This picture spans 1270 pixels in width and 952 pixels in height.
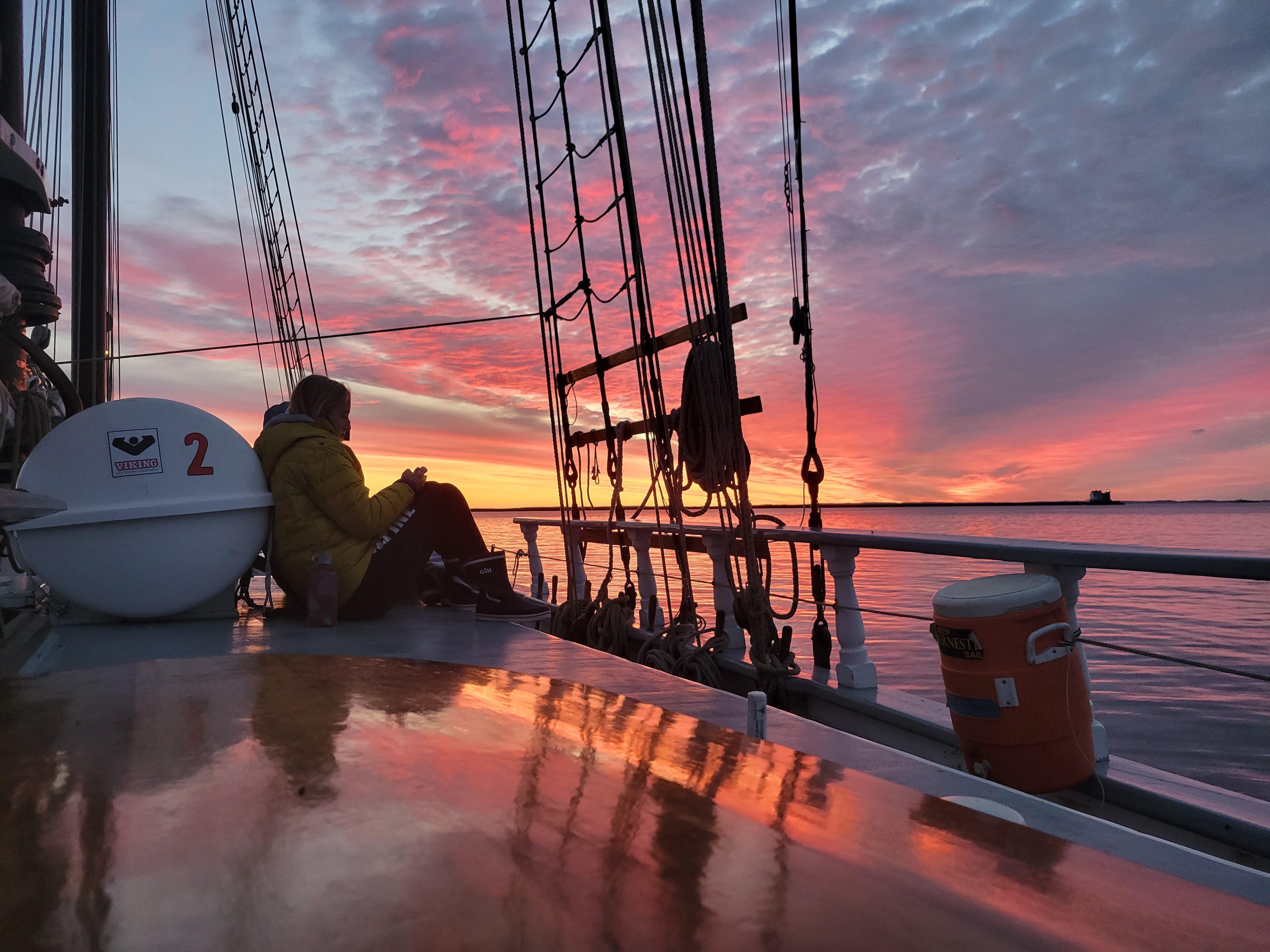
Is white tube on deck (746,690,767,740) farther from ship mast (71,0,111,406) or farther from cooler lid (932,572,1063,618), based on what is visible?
ship mast (71,0,111,406)

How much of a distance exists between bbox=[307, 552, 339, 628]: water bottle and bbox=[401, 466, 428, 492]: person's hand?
19.0 inches

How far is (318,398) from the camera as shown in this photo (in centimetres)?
380

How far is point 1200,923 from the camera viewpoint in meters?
0.52

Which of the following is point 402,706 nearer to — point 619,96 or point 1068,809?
point 1068,809

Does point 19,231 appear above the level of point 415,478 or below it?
above

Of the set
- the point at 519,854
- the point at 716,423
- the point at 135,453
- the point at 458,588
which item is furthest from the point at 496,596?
the point at 519,854

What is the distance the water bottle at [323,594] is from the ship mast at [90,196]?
3803 millimetres

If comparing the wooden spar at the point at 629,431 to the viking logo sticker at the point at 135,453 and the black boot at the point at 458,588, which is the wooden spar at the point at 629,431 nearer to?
the black boot at the point at 458,588

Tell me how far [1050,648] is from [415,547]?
2.83 metres

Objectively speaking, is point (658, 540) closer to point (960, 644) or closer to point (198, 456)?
point (198, 456)

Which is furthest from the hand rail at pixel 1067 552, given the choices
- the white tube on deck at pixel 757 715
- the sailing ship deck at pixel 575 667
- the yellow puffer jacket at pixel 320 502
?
the yellow puffer jacket at pixel 320 502

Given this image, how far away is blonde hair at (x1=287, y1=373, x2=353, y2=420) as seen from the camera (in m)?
3.80

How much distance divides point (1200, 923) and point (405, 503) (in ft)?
11.6

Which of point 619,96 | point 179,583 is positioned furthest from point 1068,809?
point 619,96
